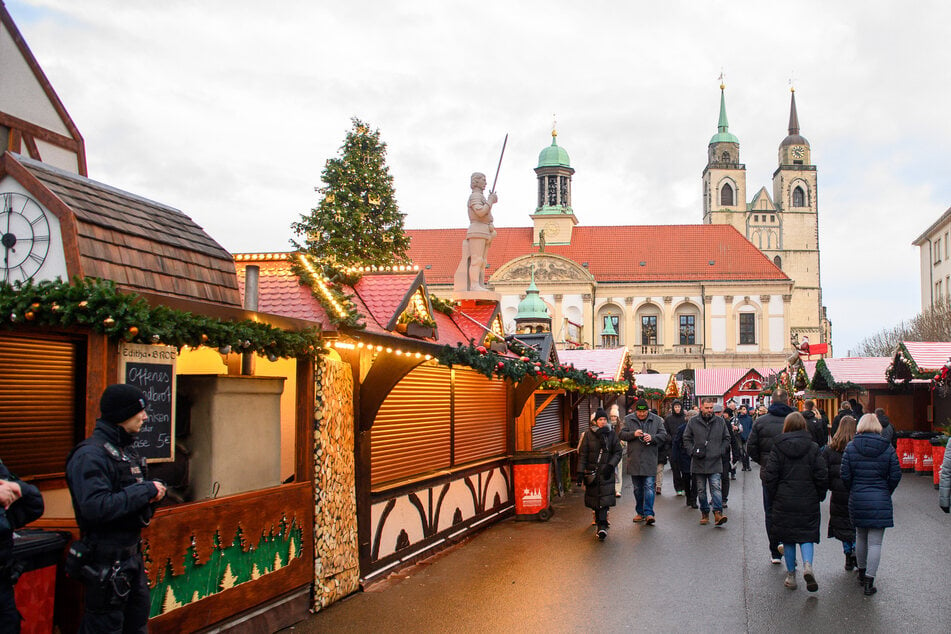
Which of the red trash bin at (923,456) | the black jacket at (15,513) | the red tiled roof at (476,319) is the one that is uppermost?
the red tiled roof at (476,319)

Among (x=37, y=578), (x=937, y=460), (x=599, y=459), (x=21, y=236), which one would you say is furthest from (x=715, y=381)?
(x=37, y=578)

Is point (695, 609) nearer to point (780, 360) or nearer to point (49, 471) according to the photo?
point (49, 471)

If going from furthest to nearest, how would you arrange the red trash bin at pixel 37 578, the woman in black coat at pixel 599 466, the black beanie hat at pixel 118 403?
the woman in black coat at pixel 599 466, the red trash bin at pixel 37 578, the black beanie hat at pixel 118 403

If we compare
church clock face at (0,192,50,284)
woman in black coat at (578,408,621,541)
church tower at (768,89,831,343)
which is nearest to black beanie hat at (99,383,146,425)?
church clock face at (0,192,50,284)

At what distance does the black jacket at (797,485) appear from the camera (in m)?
8.58

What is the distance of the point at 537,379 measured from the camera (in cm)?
1396

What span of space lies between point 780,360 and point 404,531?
226ft

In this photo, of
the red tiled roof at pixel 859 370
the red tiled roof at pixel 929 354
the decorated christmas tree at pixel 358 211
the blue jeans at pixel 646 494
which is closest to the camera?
the blue jeans at pixel 646 494

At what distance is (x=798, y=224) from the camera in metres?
95.9

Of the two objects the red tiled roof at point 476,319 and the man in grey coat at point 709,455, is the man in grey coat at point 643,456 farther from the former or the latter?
the red tiled roof at point 476,319

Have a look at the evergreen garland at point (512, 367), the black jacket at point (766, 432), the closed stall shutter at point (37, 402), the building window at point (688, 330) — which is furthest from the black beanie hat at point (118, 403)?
the building window at point (688, 330)

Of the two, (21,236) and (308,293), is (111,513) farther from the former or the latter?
(308,293)

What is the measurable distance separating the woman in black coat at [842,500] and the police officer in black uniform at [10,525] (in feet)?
24.4

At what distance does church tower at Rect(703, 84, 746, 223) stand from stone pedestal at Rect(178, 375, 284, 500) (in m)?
94.3
